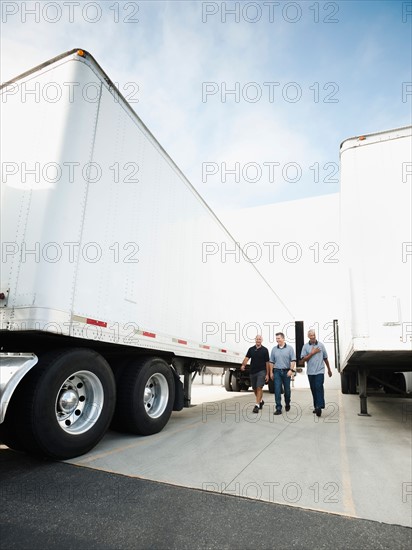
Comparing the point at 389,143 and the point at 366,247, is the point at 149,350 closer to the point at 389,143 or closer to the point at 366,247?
the point at 366,247

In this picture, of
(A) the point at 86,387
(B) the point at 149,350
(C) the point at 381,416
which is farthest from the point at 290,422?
(A) the point at 86,387

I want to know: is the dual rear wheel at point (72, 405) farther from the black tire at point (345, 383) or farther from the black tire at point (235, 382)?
the black tire at point (345, 383)

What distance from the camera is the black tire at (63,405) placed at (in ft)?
12.2

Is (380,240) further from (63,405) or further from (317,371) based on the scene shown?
(63,405)

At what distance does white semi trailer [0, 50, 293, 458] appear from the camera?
384 cm

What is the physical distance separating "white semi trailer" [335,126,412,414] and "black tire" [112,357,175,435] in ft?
9.06

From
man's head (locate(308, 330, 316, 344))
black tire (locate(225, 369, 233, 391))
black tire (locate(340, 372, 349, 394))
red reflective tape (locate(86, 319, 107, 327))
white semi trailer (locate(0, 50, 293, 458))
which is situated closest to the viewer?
white semi trailer (locate(0, 50, 293, 458))

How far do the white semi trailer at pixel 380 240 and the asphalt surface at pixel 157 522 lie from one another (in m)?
2.47

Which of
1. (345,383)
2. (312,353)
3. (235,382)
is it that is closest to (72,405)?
(312,353)

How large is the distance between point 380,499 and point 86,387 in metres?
3.10

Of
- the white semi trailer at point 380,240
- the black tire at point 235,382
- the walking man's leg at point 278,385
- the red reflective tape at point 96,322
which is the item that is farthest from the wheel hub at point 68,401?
the black tire at point 235,382

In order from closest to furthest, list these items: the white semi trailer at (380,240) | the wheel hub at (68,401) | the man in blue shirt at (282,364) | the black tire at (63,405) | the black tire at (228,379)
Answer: the black tire at (63,405)
the wheel hub at (68,401)
the white semi trailer at (380,240)
the man in blue shirt at (282,364)
the black tire at (228,379)

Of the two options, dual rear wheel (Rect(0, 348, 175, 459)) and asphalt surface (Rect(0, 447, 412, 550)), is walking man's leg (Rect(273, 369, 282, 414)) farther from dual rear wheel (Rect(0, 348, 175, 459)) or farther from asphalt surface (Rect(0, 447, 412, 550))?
asphalt surface (Rect(0, 447, 412, 550))

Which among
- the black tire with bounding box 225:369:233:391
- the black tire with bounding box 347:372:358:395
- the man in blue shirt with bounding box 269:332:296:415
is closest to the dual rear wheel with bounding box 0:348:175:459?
the man in blue shirt with bounding box 269:332:296:415
